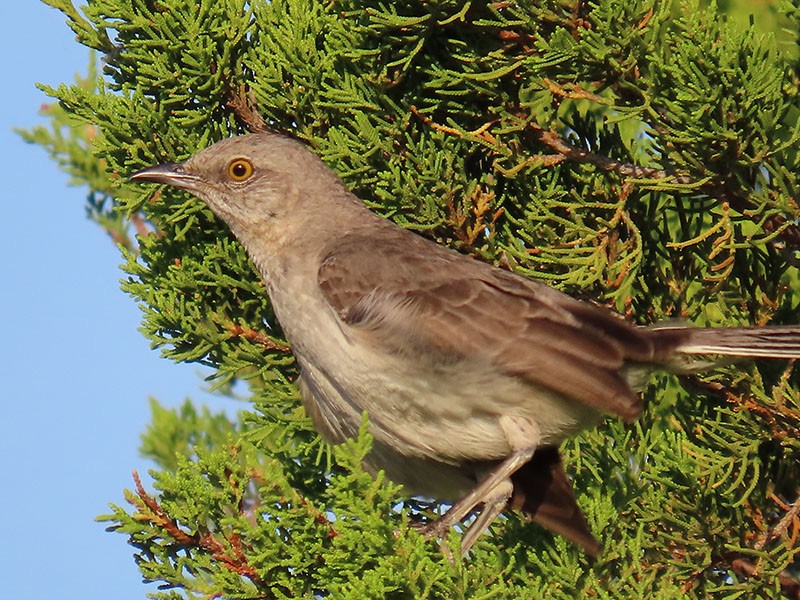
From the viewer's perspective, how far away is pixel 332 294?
4.69 metres

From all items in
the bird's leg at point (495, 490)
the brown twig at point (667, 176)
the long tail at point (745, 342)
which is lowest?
the bird's leg at point (495, 490)

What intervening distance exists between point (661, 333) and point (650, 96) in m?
0.94

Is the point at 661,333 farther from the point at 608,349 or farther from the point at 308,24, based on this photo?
the point at 308,24

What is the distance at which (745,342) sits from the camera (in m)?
4.35

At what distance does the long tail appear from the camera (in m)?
4.30

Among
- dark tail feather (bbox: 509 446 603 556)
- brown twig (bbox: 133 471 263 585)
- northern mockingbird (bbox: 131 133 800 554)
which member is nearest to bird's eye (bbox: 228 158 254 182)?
northern mockingbird (bbox: 131 133 800 554)

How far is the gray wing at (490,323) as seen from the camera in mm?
4363

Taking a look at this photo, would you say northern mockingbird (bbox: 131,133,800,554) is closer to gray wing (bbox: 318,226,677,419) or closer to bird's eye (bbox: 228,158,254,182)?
gray wing (bbox: 318,226,677,419)

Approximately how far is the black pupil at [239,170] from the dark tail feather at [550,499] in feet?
6.29

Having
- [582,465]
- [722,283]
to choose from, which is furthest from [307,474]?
[722,283]

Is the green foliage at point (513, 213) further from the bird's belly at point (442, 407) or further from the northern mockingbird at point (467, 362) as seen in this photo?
the bird's belly at point (442, 407)

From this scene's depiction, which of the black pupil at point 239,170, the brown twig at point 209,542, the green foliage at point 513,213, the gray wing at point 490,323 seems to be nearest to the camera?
the brown twig at point 209,542

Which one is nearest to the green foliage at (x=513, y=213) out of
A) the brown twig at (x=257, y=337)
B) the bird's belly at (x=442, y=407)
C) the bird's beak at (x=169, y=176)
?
the brown twig at (x=257, y=337)

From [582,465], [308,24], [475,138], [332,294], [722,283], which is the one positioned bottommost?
[582,465]
